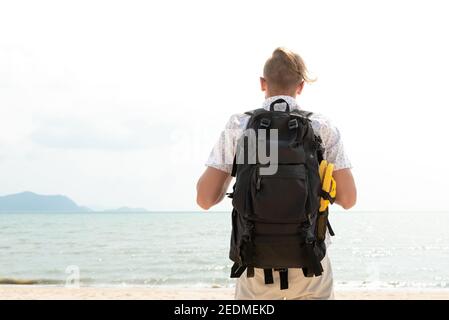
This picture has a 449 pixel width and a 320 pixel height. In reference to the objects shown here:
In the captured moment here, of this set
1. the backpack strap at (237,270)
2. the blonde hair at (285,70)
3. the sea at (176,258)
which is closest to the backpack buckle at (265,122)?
the blonde hair at (285,70)

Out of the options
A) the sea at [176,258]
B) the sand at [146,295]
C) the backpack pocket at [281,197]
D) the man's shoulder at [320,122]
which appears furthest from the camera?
the sea at [176,258]

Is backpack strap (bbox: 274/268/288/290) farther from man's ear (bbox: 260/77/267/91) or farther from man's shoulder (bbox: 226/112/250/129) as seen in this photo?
man's ear (bbox: 260/77/267/91)

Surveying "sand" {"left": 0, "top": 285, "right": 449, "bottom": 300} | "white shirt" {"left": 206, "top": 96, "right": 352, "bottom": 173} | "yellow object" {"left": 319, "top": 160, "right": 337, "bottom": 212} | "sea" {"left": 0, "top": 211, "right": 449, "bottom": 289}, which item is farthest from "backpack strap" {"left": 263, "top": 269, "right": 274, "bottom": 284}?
"sea" {"left": 0, "top": 211, "right": 449, "bottom": 289}

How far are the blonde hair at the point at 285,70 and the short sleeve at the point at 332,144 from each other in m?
0.20

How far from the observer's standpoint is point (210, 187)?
8.15ft

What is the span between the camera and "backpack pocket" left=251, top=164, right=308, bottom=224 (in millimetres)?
2334

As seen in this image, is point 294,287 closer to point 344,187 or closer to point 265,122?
point 344,187

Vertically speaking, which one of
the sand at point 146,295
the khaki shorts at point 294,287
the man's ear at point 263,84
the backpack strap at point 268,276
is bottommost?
the sand at point 146,295

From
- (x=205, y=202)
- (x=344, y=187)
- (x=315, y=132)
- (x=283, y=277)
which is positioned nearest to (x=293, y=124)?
(x=315, y=132)

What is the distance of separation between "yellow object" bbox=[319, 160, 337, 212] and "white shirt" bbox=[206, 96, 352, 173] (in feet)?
0.26

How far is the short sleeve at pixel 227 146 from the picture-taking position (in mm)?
2477

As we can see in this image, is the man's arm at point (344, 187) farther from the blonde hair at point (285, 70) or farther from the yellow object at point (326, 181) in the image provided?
the blonde hair at point (285, 70)
